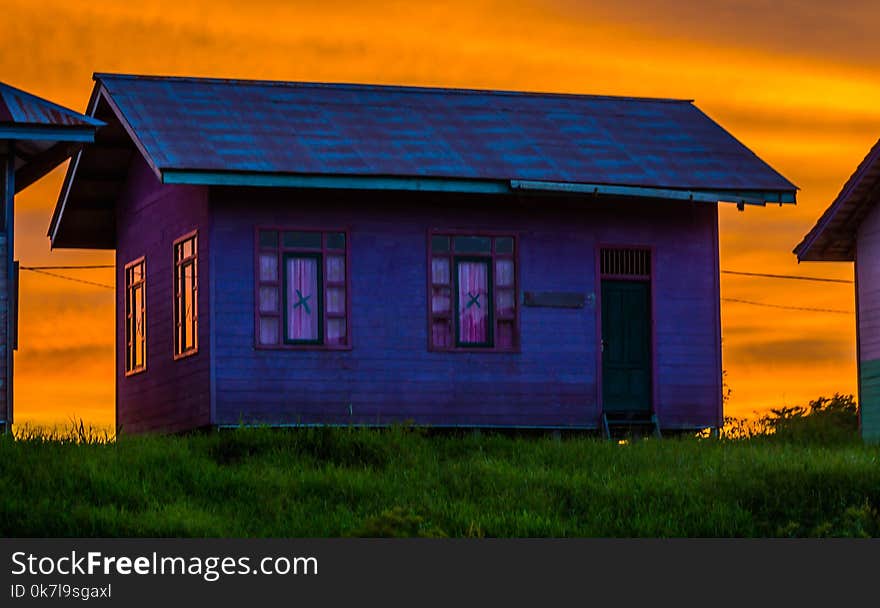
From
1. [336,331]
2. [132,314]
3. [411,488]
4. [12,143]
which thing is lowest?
[411,488]

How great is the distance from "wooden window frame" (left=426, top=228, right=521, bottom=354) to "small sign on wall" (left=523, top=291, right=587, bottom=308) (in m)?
0.23

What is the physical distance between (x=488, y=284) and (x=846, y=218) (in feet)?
21.3

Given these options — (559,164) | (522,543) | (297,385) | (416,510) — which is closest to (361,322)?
(297,385)

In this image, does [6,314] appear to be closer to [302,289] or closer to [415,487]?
[302,289]

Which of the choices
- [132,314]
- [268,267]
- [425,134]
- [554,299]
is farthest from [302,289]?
[132,314]

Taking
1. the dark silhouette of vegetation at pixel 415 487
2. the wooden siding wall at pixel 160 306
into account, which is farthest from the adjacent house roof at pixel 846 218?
the wooden siding wall at pixel 160 306

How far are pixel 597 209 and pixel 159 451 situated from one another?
9.05 meters

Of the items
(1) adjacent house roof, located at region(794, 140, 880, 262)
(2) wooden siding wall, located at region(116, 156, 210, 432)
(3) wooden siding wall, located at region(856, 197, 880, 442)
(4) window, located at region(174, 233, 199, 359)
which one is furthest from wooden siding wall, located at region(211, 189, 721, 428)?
(3) wooden siding wall, located at region(856, 197, 880, 442)

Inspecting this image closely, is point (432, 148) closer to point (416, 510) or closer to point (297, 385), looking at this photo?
point (297, 385)

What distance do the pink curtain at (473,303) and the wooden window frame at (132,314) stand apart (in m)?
5.57

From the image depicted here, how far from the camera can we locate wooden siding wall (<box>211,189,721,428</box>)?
30.3 meters

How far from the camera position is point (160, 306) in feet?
107

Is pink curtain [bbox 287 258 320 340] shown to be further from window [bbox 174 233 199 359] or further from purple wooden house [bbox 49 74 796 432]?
window [bbox 174 233 199 359]

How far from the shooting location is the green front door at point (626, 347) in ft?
106
